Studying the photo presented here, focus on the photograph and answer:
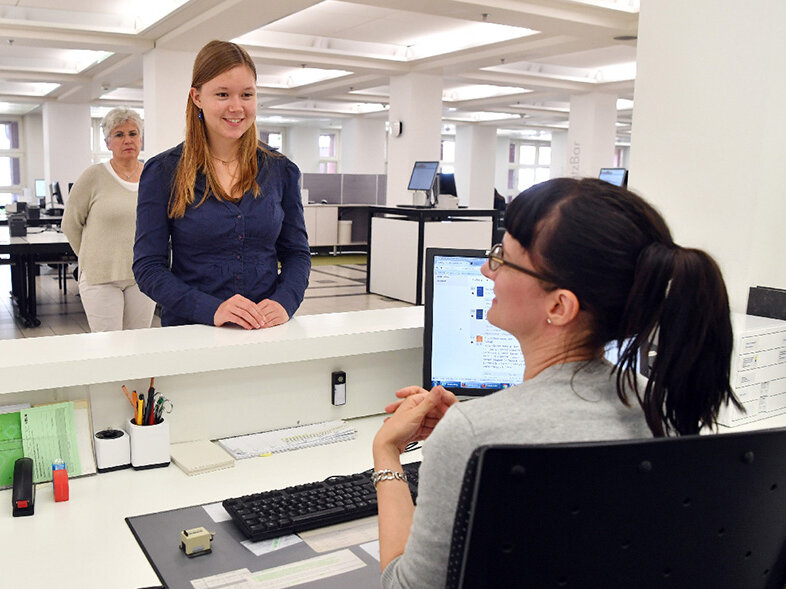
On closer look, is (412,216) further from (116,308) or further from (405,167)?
(116,308)

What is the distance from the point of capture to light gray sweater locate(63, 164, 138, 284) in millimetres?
3641

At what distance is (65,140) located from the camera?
587 inches

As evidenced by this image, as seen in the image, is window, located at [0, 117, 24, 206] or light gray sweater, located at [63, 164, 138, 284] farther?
window, located at [0, 117, 24, 206]

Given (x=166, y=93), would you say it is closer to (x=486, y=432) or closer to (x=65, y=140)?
(x=65, y=140)

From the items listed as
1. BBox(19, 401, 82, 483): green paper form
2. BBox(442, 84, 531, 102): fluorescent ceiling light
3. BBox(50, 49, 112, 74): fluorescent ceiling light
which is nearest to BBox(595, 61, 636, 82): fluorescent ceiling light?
BBox(442, 84, 531, 102): fluorescent ceiling light

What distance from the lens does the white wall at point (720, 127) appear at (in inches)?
88.3

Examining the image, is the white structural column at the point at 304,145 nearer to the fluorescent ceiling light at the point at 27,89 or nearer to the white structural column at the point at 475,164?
the white structural column at the point at 475,164

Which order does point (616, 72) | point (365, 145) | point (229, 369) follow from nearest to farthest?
point (229, 369), point (616, 72), point (365, 145)

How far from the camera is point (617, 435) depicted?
2.93ft

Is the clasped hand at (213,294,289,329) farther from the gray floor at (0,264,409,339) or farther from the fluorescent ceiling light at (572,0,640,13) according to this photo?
the fluorescent ceiling light at (572,0,640,13)

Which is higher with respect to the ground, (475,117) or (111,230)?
(475,117)

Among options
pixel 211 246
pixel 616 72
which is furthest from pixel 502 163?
pixel 211 246

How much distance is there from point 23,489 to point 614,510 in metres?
1.13

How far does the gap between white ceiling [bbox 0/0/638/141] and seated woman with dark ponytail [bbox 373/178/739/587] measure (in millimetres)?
5997
